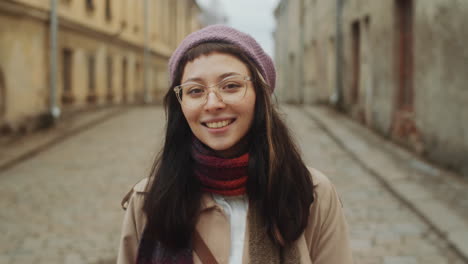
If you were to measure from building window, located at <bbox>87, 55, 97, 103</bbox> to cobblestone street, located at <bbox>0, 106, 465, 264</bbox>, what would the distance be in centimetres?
685

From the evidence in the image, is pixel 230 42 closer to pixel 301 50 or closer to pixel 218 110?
pixel 218 110

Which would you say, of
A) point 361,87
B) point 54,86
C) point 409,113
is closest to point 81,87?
point 54,86

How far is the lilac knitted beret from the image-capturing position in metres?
1.85

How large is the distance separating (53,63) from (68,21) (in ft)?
8.09

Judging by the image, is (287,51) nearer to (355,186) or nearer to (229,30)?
(355,186)

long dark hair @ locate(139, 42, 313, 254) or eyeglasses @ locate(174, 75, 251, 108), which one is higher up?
eyeglasses @ locate(174, 75, 251, 108)

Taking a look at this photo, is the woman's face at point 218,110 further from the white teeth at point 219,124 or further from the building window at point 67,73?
the building window at point 67,73

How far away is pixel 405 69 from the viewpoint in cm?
1098

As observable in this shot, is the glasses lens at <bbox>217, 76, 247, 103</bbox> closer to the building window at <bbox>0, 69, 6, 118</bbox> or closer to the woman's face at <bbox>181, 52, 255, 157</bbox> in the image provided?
the woman's face at <bbox>181, 52, 255, 157</bbox>

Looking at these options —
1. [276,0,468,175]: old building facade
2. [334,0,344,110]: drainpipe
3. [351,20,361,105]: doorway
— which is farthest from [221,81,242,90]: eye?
[334,0,344,110]: drainpipe

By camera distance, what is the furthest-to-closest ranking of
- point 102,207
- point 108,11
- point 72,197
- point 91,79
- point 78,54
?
point 108,11
point 91,79
point 78,54
point 72,197
point 102,207

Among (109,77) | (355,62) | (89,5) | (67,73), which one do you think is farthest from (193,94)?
(109,77)

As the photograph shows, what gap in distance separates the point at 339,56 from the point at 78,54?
340 inches

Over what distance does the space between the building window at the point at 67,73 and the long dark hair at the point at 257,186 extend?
1539 cm
